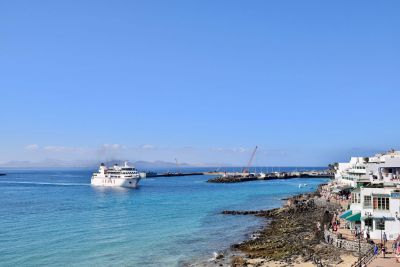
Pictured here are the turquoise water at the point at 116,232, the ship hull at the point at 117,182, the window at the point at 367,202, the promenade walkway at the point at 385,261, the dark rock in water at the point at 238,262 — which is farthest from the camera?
the ship hull at the point at 117,182

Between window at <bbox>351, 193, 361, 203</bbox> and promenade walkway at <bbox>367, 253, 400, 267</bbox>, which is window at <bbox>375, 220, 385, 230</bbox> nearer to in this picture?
window at <bbox>351, 193, 361, 203</bbox>

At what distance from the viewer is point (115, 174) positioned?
151000 millimetres

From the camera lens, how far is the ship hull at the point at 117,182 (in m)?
145

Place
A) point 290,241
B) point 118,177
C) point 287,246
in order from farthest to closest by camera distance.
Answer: point 118,177 → point 290,241 → point 287,246

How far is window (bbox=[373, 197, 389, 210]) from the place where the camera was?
38.3 meters

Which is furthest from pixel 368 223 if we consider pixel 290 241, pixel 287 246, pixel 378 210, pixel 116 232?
pixel 116 232

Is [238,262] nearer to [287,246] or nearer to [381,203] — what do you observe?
[287,246]

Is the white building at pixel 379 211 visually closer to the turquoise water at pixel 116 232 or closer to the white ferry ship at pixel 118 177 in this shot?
the turquoise water at pixel 116 232

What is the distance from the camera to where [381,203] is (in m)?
38.6

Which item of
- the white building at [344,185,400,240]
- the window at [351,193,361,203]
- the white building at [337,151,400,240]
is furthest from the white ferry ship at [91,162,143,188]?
the white building at [344,185,400,240]

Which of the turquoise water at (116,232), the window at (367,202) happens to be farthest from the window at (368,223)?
the turquoise water at (116,232)

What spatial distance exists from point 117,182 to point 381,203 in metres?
119

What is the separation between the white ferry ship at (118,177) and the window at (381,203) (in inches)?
4442

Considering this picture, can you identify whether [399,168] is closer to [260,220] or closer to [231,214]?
[260,220]
